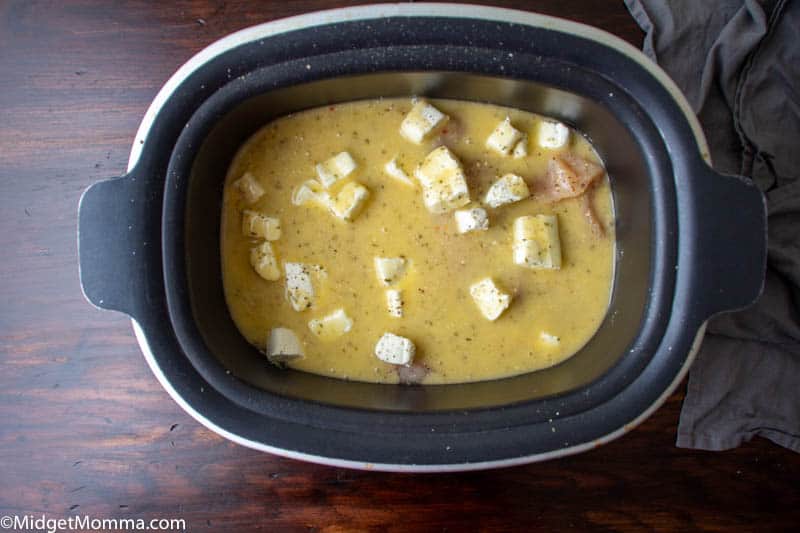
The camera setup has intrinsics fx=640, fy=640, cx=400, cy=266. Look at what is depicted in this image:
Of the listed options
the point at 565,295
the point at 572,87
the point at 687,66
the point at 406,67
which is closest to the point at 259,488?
the point at 565,295

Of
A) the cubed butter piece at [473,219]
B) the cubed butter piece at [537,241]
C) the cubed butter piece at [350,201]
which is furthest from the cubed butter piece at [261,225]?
the cubed butter piece at [537,241]

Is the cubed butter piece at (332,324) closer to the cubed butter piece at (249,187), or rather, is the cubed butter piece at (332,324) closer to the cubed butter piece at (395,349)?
the cubed butter piece at (395,349)

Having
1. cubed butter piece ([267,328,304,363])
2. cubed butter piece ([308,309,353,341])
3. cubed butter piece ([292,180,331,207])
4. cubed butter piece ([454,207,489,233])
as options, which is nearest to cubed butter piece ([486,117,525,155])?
cubed butter piece ([454,207,489,233])

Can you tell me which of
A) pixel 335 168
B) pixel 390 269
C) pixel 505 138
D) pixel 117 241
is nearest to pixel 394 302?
pixel 390 269

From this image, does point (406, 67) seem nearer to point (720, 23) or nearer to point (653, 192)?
point (653, 192)

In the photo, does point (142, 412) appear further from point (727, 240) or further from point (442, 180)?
point (727, 240)

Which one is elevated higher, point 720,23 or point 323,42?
point 720,23

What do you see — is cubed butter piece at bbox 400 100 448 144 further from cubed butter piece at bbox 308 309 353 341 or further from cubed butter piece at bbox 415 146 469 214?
cubed butter piece at bbox 308 309 353 341
